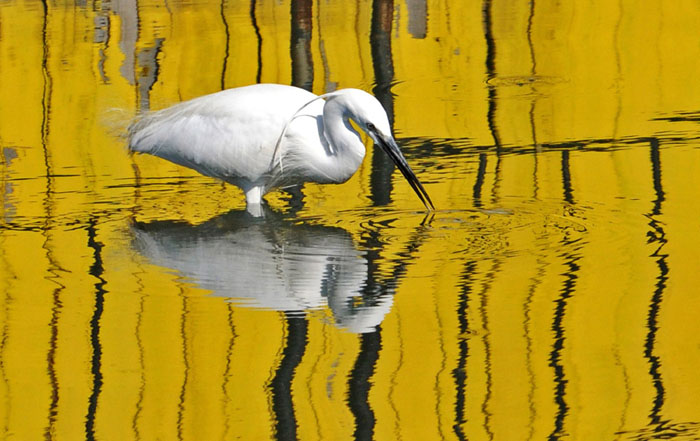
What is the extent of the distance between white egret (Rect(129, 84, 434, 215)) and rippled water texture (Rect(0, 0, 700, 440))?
0.18 meters

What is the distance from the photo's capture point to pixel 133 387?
3.65 meters

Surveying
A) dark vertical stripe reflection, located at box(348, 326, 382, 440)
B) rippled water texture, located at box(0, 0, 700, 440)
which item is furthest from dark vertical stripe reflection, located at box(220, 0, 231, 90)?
dark vertical stripe reflection, located at box(348, 326, 382, 440)

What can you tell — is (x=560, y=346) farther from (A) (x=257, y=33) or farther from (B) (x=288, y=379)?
(A) (x=257, y=33)

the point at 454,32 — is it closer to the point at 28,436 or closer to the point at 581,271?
the point at 581,271

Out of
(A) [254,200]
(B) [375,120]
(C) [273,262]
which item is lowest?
(C) [273,262]

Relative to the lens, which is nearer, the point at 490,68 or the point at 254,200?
the point at 254,200

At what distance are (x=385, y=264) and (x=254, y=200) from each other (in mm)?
1040

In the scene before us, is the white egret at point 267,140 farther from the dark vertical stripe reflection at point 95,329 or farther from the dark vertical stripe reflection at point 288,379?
the dark vertical stripe reflection at point 288,379

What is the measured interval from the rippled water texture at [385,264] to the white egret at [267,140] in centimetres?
18

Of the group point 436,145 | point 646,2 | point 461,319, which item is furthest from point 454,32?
point 461,319

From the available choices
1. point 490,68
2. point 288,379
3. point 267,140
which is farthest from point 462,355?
point 490,68

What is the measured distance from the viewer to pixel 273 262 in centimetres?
477

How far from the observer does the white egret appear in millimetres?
5215

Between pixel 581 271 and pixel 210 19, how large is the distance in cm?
639
